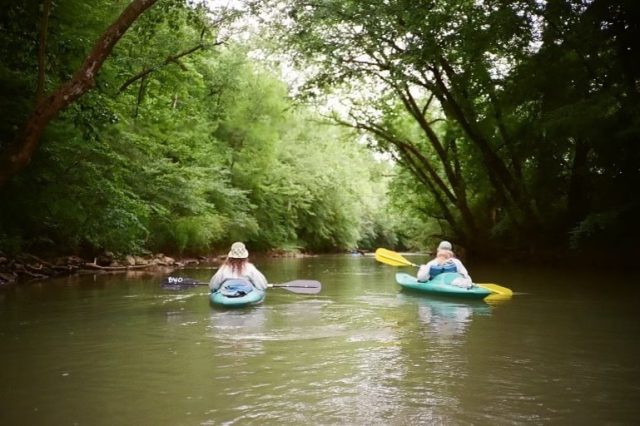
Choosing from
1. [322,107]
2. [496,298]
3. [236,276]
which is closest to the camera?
[236,276]

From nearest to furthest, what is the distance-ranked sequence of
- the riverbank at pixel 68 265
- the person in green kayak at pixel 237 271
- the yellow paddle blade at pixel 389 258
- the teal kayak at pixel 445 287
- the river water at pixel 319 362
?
the river water at pixel 319 362 → the person in green kayak at pixel 237 271 → the teal kayak at pixel 445 287 → the riverbank at pixel 68 265 → the yellow paddle blade at pixel 389 258

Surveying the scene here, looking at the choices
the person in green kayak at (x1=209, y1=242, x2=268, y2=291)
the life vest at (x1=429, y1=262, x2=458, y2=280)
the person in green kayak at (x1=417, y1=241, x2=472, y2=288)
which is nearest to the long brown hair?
the person in green kayak at (x1=209, y1=242, x2=268, y2=291)

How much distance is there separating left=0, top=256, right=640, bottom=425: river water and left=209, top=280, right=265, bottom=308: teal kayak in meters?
0.20

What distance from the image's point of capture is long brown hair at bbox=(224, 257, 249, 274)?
9203 mm

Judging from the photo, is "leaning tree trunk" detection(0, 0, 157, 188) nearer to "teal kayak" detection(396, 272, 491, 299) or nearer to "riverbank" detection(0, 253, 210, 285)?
"riverbank" detection(0, 253, 210, 285)

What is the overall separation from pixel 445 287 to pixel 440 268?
725mm

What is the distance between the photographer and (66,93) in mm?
6723

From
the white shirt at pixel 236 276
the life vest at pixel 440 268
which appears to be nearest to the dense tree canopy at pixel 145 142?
the white shirt at pixel 236 276

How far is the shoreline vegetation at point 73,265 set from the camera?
1154cm

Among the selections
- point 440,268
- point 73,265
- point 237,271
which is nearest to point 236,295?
point 237,271

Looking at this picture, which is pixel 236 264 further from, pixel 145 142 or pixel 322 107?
pixel 322 107

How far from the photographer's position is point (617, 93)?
1195 centimetres

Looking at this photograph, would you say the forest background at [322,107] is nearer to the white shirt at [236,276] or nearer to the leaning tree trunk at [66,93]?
the leaning tree trunk at [66,93]

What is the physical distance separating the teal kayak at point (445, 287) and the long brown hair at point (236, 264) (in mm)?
3358
